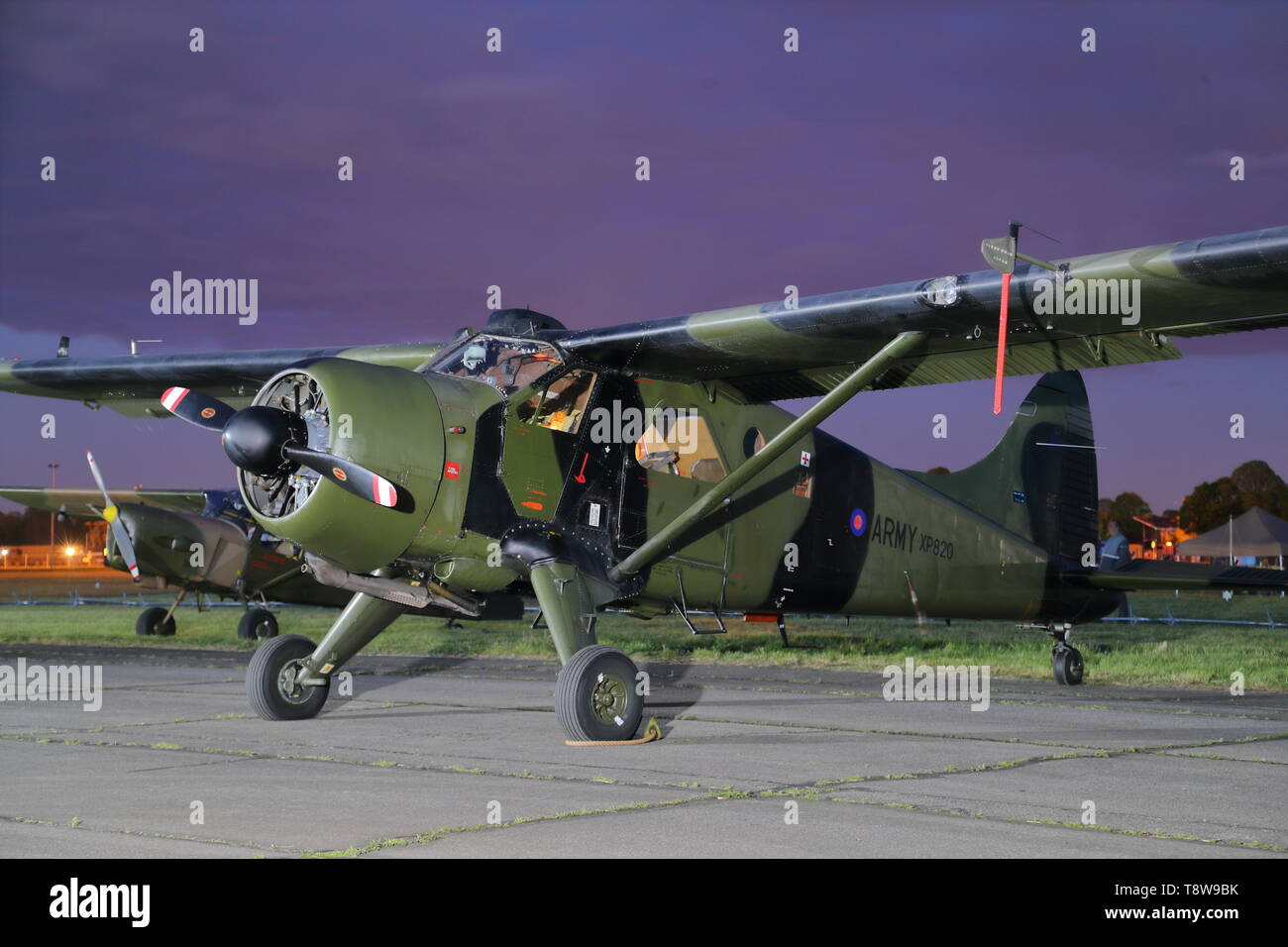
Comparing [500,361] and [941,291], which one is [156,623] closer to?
[500,361]

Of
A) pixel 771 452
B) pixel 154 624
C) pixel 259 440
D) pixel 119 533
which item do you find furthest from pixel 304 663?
pixel 154 624

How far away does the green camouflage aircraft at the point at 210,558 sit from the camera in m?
23.3

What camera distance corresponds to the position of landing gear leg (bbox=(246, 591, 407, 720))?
34.0 ft

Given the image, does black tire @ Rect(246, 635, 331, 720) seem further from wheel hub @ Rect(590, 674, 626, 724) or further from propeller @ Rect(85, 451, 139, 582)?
propeller @ Rect(85, 451, 139, 582)

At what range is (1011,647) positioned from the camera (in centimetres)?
2089

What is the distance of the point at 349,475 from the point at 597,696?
2.38 m

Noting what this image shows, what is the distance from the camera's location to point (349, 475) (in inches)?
341

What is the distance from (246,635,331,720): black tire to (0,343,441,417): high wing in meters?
3.26

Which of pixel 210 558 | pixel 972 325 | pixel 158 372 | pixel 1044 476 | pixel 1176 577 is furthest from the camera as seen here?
pixel 210 558

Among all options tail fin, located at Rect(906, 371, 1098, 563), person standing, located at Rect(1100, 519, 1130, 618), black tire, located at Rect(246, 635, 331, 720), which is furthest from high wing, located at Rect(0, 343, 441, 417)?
person standing, located at Rect(1100, 519, 1130, 618)

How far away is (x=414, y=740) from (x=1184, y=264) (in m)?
6.29

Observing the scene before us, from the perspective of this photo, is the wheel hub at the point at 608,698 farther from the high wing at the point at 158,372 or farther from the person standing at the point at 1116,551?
the person standing at the point at 1116,551

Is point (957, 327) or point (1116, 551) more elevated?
point (957, 327)
